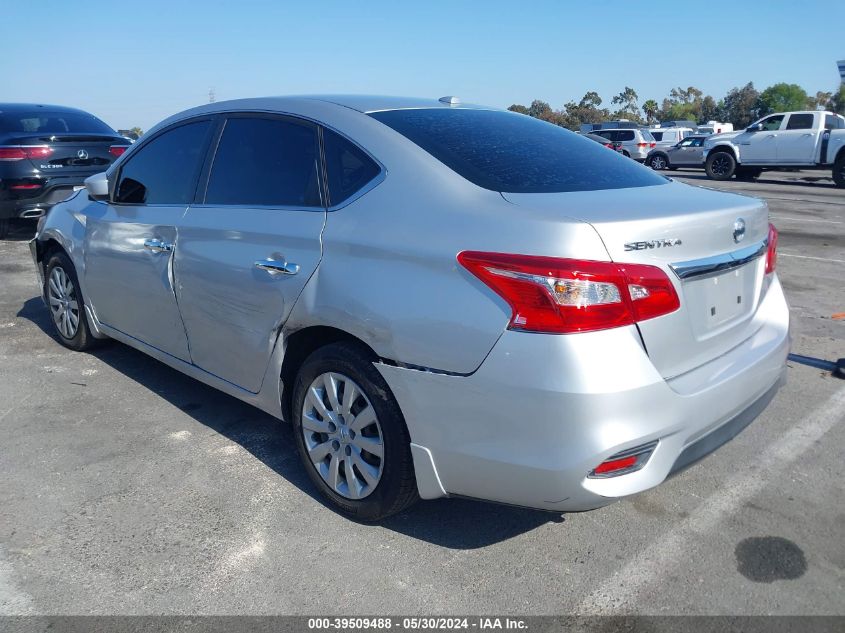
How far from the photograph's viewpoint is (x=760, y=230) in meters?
2.94

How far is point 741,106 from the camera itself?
85.8m

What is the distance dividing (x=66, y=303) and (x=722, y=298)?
427cm

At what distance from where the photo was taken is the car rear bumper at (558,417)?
2262 millimetres

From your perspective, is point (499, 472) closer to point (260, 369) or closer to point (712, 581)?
point (712, 581)

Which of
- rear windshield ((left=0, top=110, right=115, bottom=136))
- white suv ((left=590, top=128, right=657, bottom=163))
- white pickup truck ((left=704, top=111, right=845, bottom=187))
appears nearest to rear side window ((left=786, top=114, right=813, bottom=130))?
white pickup truck ((left=704, top=111, right=845, bottom=187))

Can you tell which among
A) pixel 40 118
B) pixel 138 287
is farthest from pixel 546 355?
pixel 40 118

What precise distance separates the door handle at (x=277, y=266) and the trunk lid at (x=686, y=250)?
97cm

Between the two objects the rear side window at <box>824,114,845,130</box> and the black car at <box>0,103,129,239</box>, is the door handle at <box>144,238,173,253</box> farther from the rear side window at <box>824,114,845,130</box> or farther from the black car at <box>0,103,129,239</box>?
the rear side window at <box>824,114,845,130</box>

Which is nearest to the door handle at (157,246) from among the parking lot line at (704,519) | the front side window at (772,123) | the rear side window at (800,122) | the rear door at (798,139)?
the parking lot line at (704,519)

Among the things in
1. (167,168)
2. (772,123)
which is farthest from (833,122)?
(167,168)

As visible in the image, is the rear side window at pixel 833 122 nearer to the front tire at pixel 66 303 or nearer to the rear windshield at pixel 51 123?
the rear windshield at pixel 51 123

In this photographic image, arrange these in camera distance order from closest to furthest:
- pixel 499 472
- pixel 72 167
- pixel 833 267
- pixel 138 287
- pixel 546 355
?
1. pixel 546 355
2. pixel 499 472
3. pixel 138 287
4. pixel 833 267
5. pixel 72 167

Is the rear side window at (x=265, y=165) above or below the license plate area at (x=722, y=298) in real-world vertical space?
above

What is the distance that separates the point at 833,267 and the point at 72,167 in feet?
29.0
